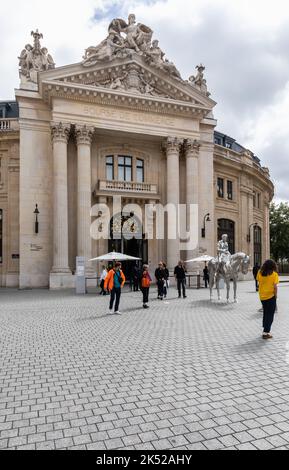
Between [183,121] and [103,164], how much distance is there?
797cm

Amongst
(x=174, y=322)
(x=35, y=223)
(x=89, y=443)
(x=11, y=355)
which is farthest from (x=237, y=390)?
(x=35, y=223)

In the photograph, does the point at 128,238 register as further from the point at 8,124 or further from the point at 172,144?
the point at 8,124

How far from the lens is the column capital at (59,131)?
83.0 ft

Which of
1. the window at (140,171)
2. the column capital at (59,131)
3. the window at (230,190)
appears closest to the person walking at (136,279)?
the window at (140,171)

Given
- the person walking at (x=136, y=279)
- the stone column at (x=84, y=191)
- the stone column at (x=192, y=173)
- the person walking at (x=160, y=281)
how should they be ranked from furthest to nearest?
the stone column at (x=192, y=173)
the stone column at (x=84, y=191)
the person walking at (x=136, y=279)
the person walking at (x=160, y=281)

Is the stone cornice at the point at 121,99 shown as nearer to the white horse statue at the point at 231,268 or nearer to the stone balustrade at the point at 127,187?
the stone balustrade at the point at 127,187

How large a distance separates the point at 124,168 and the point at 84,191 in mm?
5285

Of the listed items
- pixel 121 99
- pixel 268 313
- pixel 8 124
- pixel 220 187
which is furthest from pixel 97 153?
pixel 268 313

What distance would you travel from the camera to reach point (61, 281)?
24328mm

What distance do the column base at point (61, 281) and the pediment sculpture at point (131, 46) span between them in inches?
672

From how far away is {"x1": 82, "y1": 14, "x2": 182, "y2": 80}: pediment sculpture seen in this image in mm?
27453

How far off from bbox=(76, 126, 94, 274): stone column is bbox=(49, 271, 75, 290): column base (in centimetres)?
147

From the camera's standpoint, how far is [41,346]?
7793mm

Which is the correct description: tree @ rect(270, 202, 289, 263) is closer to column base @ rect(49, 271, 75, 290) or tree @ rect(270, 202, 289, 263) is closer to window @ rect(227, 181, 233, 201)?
Answer: window @ rect(227, 181, 233, 201)
